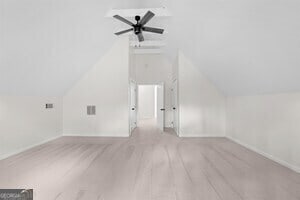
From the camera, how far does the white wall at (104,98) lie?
5.93 metres

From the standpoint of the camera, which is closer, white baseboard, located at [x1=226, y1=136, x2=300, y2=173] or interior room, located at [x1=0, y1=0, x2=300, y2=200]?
interior room, located at [x1=0, y1=0, x2=300, y2=200]

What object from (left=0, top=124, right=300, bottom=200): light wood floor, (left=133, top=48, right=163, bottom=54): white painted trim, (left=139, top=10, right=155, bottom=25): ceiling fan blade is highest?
(left=133, top=48, right=163, bottom=54): white painted trim

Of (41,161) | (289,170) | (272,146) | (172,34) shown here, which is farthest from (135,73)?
(289,170)

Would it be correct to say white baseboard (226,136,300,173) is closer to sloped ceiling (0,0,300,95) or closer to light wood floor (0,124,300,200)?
light wood floor (0,124,300,200)

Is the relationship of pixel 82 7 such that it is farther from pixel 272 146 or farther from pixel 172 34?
pixel 272 146

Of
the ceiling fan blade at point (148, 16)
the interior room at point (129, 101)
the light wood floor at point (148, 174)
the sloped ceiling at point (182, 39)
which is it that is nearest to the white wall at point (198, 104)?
the interior room at point (129, 101)

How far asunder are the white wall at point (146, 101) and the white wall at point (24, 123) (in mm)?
7459

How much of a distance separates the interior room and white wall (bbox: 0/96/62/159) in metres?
0.03

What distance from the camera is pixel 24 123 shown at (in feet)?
13.9

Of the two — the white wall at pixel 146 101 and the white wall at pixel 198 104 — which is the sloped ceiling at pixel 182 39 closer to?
the white wall at pixel 198 104

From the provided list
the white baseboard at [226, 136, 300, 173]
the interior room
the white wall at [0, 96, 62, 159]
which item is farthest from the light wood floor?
the white wall at [0, 96, 62, 159]

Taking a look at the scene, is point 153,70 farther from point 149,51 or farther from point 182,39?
point 182,39

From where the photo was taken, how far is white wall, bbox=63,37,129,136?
5930 mm

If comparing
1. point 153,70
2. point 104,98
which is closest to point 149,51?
point 153,70
